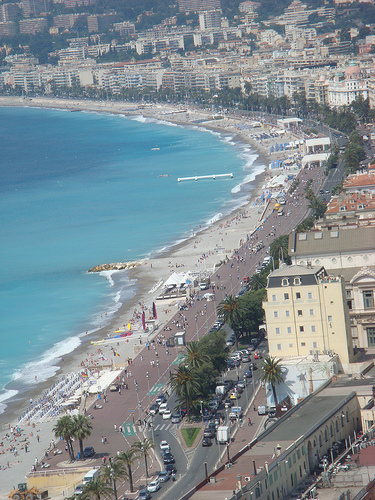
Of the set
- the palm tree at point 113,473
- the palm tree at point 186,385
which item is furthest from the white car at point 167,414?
the palm tree at point 113,473

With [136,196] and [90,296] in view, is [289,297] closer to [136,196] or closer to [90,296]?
[90,296]

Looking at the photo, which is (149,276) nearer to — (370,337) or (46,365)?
(46,365)

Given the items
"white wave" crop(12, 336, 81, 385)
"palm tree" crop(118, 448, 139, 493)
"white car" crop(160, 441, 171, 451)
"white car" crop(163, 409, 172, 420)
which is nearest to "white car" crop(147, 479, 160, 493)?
"palm tree" crop(118, 448, 139, 493)

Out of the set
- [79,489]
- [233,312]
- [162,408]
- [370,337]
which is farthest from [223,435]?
[233,312]

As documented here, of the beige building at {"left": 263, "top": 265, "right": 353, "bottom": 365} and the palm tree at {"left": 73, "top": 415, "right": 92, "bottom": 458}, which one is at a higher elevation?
the beige building at {"left": 263, "top": 265, "right": 353, "bottom": 365}

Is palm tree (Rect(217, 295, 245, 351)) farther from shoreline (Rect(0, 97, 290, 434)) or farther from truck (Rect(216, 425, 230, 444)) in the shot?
truck (Rect(216, 425, 230, 444))
